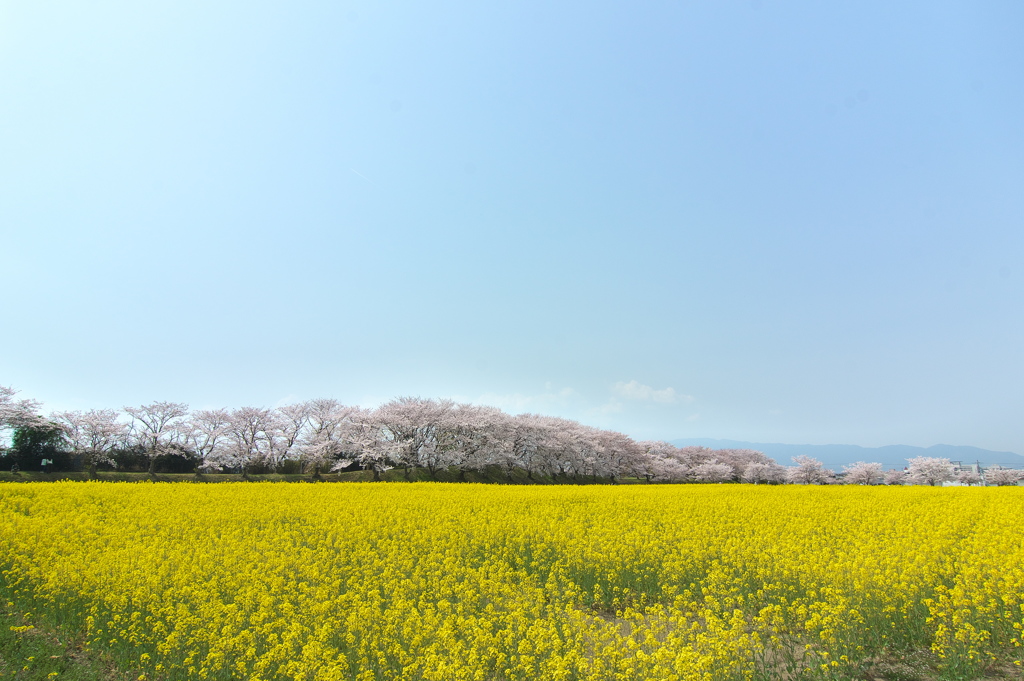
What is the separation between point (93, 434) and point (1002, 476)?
11541 cm

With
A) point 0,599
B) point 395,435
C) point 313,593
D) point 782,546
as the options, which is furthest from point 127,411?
point 782,546

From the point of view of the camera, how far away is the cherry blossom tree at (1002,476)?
74250 mm

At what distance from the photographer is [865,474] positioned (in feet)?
265

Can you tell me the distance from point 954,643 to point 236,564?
36.5 feet

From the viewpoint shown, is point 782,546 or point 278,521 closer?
point 782,546

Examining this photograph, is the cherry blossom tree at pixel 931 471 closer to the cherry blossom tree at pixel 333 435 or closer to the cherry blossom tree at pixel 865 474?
the cherry blossom tree at pixel 865 474

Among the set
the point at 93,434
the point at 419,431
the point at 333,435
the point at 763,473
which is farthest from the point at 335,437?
the point at 763,473

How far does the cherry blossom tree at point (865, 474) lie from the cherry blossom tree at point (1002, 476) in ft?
42.2

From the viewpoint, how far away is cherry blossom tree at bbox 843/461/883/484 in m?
80.2

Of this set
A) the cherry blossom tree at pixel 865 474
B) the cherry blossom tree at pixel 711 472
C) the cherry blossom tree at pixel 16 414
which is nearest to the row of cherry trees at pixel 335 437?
the cherry blossom tree at pixel 16 414

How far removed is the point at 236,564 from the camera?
31.5ft

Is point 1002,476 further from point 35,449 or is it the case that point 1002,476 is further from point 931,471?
point 35,449

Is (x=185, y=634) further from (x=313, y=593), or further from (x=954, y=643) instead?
(x=954, y=643)

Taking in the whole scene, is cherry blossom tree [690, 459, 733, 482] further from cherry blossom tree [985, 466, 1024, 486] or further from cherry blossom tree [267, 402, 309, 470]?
cherry blossom tree [267, 402, 309, 470]
